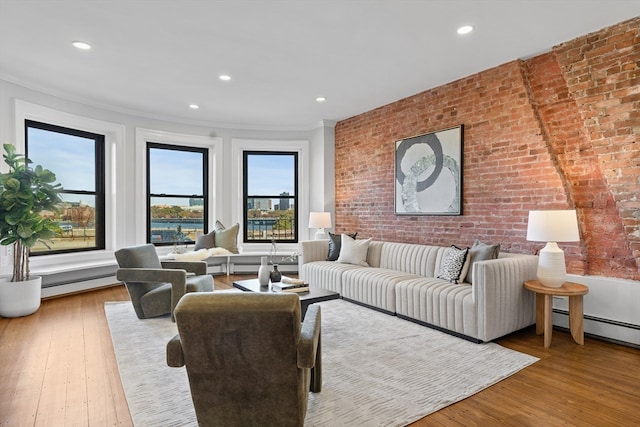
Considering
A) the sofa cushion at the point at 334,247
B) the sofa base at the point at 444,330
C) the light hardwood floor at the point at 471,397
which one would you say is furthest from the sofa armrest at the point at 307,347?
the sofa cushion at the point at 334,247

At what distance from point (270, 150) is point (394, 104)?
2679 mm

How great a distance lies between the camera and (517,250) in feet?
12.9

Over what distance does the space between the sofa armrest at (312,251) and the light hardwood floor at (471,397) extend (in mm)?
2741

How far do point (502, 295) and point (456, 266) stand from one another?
58 cm

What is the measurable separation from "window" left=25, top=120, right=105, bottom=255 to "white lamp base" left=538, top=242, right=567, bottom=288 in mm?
5827

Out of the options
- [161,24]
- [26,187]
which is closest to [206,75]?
[161,24]

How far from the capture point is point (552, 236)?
10.2 feet

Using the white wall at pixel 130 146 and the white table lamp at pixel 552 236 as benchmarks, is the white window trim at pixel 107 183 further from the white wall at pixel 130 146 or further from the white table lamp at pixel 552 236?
the white table lamp at pixel 552 236

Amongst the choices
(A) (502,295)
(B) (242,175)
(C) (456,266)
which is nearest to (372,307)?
(C) (456,266)

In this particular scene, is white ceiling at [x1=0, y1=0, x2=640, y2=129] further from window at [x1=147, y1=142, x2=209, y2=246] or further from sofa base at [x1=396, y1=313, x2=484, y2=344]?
sofa base at [x1=396, y1=313, x2=484, y2=344]

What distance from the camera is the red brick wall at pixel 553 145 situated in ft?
10.4

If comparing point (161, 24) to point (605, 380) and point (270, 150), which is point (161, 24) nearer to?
point (270, 150)

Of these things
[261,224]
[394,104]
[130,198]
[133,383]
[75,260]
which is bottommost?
[133,383]

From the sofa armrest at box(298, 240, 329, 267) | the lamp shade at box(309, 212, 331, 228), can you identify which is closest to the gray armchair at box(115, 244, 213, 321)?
the sofa armrest at box(298, 240, 329, 267)
